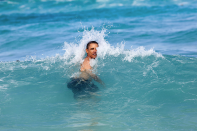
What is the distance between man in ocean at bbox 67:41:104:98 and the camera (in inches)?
237

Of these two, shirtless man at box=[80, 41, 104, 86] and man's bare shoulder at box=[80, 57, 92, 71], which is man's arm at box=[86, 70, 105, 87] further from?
man's bare shoulder at box=[80, 57, 92, 71]

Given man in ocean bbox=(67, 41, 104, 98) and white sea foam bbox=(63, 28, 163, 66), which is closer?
man in ocean bbox=(67, 41, 104, 98)

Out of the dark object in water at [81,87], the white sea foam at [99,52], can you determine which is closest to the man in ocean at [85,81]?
the dark object in water at [81,87]

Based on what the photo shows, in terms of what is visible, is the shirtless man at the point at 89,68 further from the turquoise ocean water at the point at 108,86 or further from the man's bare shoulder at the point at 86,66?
the turquoise ocean water at the point at 108,86

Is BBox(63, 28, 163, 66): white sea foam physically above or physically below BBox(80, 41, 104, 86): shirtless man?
above

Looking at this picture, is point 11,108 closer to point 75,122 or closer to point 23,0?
point 75,122

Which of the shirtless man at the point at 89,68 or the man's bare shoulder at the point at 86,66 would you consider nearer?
the shirtless man at the point at 89,68

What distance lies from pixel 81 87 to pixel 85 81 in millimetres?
209

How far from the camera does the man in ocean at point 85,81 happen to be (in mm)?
6016

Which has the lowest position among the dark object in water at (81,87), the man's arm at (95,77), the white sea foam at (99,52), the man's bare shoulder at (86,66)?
the dark object in water at (81,87)

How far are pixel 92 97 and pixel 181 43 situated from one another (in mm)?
7045

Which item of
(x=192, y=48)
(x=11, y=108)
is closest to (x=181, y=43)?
A: (x=192, y=48)

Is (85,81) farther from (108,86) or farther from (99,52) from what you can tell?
(99,52)

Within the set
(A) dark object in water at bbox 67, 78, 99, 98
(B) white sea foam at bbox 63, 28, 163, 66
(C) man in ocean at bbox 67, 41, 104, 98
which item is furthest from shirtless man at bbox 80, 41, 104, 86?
(B) white sea foam at bbox 63, 28, 163, 66
